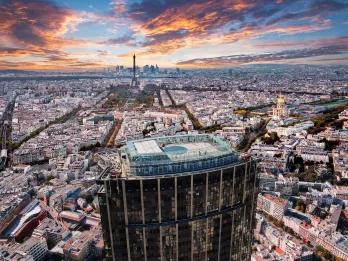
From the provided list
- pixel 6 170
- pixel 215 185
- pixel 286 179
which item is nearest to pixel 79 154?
pixel 6 170

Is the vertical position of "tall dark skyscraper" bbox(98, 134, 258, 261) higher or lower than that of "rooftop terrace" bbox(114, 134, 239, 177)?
lower

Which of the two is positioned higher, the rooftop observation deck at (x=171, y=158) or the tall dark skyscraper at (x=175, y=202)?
the rooftop observation deck at (x=171, y=158)

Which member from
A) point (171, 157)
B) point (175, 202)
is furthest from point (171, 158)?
point (175, 202)

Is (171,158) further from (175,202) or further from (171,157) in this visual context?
(175,202)

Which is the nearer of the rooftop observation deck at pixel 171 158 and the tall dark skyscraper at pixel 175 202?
the tall dark skyscraper at pixel 175 202

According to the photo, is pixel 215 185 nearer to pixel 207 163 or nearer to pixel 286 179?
pixel 207 163

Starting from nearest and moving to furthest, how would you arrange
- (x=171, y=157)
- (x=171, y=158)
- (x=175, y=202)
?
(x=175, y=202) → (x=171, y=158) → (x=171, y=157)
